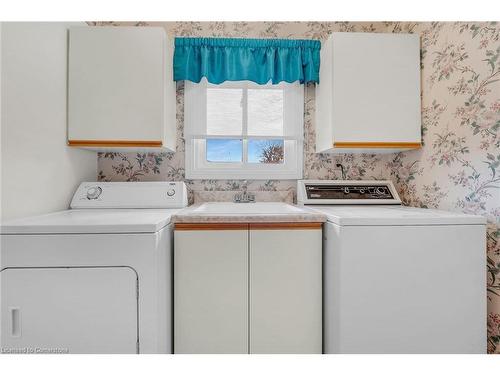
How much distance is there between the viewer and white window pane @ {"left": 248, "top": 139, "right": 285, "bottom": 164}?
2371 millimetres

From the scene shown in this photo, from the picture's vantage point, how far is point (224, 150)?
2365 mm

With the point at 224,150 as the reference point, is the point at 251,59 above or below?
above

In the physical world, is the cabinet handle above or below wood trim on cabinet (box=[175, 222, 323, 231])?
below

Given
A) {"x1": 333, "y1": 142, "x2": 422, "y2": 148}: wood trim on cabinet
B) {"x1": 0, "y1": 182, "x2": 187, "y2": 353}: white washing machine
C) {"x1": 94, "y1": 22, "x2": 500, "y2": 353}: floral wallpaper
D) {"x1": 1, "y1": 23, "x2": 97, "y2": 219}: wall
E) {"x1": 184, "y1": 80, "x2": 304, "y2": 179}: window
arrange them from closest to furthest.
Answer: {"x1": 0, "y1": 182, "x2": 187, "y2": 353}: white washing machine < {"x1": 1, "y1": 23, "x2": 97, "y2": 219}: wall < {"x1": 94, "y1": 22, "x2": 500, "y2": 353}: floral wallpaper < {"x1": 333, "y1": 142, "x2": 422, "y2": 148}: wood trim on cabinet < {"x1": 184, "y1": 80, "x2": 304, "y2": 179}: window

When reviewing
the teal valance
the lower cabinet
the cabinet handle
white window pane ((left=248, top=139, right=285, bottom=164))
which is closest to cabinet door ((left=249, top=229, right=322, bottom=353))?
the lower cabinet

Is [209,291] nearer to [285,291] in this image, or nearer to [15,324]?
[285,291]

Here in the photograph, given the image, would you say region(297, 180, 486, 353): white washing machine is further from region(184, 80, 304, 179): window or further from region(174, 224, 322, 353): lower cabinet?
region(184, 80, 304, 179): window

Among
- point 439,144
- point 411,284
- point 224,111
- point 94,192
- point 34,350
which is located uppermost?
point 224,111

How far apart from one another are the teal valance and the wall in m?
0.85

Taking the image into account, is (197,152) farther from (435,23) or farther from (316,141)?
(435,23)

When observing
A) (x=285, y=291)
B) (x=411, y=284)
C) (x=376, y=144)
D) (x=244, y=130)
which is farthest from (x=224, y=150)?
(x=411, y=284)

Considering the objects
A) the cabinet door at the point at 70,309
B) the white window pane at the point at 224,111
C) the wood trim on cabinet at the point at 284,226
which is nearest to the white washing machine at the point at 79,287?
the cabinet door at the point at 70,309

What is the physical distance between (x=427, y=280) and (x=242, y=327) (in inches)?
38.7

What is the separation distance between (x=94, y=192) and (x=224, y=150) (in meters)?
1.02
